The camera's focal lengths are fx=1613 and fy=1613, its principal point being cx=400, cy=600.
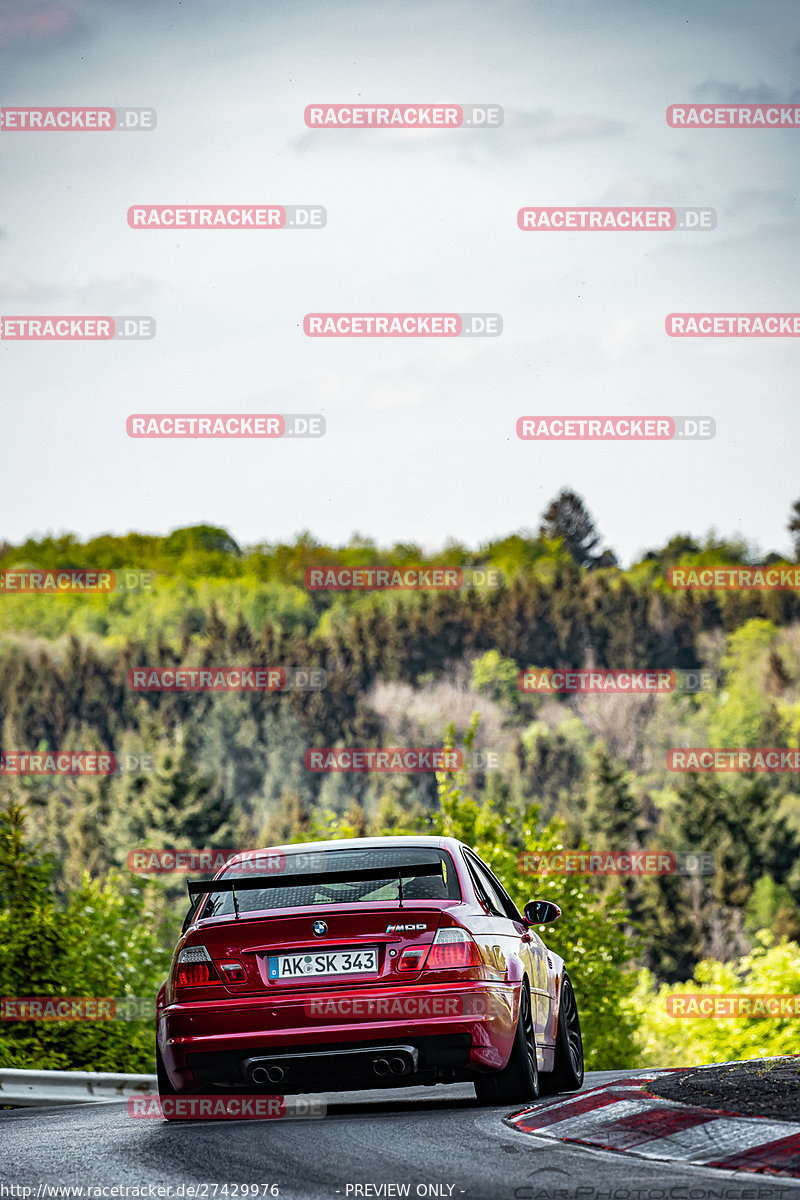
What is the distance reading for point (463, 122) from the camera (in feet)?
92.2

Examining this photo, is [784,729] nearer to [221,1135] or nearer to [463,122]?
[463,122]

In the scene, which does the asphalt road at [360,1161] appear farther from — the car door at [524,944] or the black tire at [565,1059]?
the black tire at [565,1059]

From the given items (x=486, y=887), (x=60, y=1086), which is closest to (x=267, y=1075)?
(x=486, y=887)

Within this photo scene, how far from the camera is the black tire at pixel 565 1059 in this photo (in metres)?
9.42

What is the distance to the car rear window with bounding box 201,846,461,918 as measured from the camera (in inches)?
305

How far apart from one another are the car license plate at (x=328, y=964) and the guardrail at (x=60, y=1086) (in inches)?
216

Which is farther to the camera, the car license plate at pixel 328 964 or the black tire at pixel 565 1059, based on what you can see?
the black tire at pixel 565 1059

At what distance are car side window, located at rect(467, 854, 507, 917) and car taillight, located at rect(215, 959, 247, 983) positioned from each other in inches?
57.2

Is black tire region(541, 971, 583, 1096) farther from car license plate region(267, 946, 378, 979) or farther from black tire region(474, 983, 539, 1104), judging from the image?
car license plate region(267, 946, 378, 979)

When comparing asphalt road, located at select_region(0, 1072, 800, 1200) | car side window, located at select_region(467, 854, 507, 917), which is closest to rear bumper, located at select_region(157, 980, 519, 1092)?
asphalt road, located at select_region(0, 1072, 800, 1200)

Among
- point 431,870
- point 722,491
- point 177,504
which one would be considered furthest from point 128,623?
point 431,870

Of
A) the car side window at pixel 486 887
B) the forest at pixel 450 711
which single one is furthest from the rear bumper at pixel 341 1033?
the forest at pixel 450 711

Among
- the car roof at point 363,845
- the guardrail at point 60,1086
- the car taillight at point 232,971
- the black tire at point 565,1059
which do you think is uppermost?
the car roof at point 363,845

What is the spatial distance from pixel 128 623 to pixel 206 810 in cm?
6483
